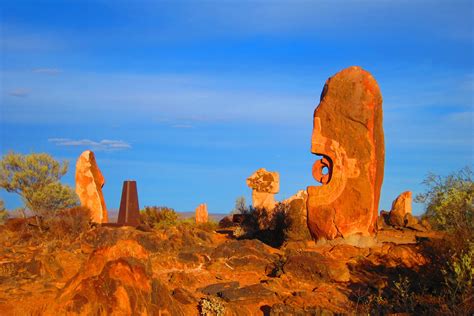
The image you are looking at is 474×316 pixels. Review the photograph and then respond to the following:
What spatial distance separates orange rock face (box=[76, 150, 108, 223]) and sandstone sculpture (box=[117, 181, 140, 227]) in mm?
1146

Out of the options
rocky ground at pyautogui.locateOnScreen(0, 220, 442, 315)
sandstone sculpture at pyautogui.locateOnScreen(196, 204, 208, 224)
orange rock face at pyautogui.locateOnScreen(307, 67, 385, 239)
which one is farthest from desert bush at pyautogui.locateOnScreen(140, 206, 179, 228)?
orange rock face at pyautogui.locateOnScreen(307, 67, 385, 239)

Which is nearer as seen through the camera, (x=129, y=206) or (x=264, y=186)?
(x=129, y=206)

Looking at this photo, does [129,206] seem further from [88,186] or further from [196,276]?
[196,276]

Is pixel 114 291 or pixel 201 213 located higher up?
pixel 201 213

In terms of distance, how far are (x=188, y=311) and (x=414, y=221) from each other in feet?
44.7

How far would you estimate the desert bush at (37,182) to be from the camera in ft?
76.3

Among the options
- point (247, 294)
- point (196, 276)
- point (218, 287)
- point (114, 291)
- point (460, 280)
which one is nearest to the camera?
point (114, 291)

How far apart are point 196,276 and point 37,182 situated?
45.1ft

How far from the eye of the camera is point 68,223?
63.1 ft

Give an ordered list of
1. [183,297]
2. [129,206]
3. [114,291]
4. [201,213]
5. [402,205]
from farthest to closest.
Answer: [201,213] → [402,205] → [129,206] → [183,297] → [114,291]

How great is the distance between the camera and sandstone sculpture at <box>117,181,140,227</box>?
71.7 ft

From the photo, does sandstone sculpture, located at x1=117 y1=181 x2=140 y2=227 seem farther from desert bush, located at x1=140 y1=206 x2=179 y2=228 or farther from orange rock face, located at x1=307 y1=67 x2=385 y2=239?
orange rock face, located at x1=307 y1=67 x2=385 y2=239

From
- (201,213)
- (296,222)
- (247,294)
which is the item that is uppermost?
(201,213)

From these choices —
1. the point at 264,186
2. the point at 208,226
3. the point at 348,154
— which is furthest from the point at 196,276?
the point at 264,186
